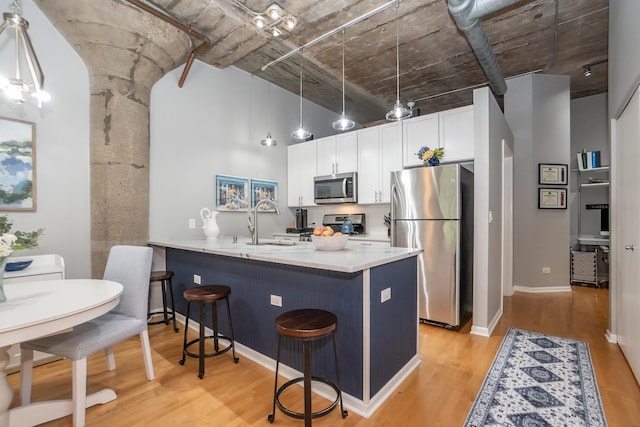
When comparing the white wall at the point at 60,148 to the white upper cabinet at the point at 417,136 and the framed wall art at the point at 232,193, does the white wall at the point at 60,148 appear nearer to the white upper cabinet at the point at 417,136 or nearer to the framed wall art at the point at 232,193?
the framed wall art at the point at 232,193

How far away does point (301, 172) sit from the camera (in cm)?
492

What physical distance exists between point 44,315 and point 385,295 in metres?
1.79

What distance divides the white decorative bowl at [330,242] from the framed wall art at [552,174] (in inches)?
153

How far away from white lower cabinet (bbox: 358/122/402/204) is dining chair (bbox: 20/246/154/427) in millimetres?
2863

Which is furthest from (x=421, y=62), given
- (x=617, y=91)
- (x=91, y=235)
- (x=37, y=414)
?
(x=37, y=414)

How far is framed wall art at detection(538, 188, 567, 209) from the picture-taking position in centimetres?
450

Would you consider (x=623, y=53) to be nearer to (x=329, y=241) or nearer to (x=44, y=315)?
(x=329, y=241)

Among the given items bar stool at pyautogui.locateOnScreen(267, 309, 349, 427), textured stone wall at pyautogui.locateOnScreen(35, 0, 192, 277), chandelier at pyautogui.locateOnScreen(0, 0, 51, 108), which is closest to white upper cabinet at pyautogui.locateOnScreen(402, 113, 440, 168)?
bar stool at pyautogui.locateOnScreen(267, 309, 349, 427)

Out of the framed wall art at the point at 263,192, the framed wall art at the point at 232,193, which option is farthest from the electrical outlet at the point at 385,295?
the framed wall art at the point at 263,192

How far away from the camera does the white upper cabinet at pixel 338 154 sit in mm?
4352

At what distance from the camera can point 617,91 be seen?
260cm

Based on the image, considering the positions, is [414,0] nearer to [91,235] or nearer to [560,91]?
[560,91]

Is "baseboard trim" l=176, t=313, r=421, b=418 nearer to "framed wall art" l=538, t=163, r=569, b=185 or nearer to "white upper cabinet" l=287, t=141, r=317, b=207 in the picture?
"white upper cabinet" l=287, t=141, r=317, b=207

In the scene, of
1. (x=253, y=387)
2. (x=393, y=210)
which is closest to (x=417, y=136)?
(x=393, y=210)
